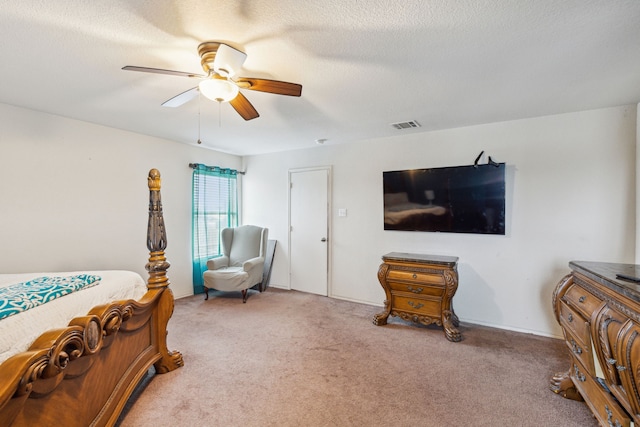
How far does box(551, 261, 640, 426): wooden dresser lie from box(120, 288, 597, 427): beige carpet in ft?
0.84

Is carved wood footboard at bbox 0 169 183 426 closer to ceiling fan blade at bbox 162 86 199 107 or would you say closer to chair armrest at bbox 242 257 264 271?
ceiling fan blade at bbox 162 86 199 107

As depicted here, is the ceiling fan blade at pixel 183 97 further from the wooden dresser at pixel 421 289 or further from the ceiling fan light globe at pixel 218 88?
the wooden dresser at pixel 421 289

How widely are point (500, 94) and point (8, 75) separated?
12.7 feet

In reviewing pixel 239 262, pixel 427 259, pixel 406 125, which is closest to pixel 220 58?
pixel 406 125

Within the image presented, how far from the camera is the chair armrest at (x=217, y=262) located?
4180 millimetres

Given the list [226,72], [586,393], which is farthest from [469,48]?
[586,393]

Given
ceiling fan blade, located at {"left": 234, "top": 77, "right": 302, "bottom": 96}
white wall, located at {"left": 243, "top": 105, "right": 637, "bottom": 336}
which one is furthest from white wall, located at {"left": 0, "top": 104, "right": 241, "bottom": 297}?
white wall, located at {"left": 243, "top": 105, "right": 637, "bottom": 336}

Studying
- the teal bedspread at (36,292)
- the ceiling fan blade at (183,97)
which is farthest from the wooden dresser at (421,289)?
the teal bedspread at (36,292)

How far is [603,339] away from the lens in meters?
1.42

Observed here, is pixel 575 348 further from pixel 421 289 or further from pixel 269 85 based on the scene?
pixel 269 85

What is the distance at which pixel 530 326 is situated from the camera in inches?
119

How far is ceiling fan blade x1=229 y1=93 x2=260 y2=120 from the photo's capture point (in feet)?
6.72

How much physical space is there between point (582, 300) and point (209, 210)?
4.46 m

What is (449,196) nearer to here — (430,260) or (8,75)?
(430,260)
